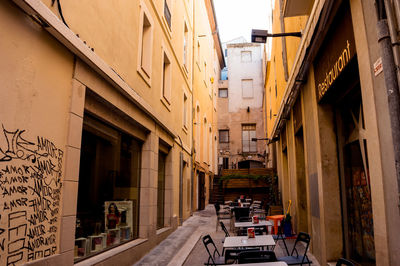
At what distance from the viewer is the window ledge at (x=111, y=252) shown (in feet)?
17.2

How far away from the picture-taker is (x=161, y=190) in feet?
35.6

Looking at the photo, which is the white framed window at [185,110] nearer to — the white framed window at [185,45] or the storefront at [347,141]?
the white framed window at [185,45]

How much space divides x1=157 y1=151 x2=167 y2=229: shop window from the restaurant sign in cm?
600

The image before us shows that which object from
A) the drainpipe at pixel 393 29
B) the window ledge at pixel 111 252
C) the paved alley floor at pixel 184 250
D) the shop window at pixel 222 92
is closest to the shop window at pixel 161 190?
the paved alley floor at pixel 184 250

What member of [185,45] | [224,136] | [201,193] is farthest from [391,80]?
[224,136]

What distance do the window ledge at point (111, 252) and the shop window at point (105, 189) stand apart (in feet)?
0.33

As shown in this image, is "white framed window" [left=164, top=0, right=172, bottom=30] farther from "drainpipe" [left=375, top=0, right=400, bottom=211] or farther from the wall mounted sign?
"drainpipe" [left=375, top=0, right=400, bottom=211]

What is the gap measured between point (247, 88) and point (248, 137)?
512cm

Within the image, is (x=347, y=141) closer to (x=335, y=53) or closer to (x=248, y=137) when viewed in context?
(x=335, y=53)

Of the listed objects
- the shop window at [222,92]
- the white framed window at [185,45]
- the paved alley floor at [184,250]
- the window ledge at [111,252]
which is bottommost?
the paved alley floor at [184,250]

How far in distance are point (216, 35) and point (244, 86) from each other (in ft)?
20.1

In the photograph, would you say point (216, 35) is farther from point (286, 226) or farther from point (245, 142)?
point (286, 226)

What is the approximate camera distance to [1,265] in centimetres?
322

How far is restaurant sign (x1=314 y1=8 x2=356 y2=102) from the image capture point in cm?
454
